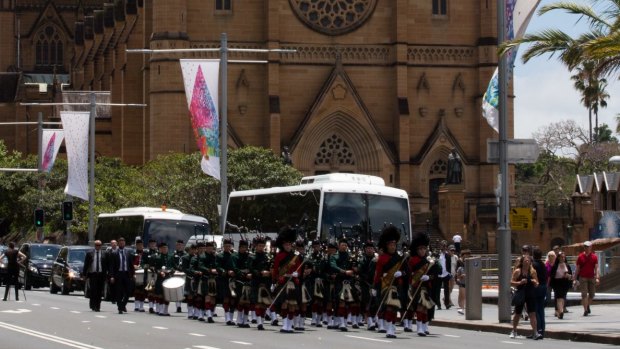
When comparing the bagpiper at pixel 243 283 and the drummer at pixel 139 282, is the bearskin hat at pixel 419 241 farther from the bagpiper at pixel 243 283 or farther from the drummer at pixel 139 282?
the drummer at pixel 139 282

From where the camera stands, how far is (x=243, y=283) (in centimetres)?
2772

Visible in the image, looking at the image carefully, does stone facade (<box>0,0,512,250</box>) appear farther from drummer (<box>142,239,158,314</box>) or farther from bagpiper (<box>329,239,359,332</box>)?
bagpiper (<box>329,239,359,332</box>)

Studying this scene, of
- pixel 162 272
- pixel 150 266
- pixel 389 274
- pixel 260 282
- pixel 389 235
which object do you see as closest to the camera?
pixel 389 274

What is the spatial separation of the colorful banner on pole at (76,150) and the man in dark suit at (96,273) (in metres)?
15.0

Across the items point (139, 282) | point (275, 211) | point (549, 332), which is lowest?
point (549, 332)

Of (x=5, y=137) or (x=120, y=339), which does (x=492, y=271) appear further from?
(x=5, y=137)

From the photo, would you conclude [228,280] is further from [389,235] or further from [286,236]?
[389,235]

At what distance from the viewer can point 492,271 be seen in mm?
53219

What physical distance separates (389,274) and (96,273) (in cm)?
974

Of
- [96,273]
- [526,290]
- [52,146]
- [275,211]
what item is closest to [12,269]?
[96,273]

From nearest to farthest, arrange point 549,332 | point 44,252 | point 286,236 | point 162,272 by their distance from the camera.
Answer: point 549,332 → point 286,236 → point 162,272 → point 44,252

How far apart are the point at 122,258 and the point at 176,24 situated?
122ft

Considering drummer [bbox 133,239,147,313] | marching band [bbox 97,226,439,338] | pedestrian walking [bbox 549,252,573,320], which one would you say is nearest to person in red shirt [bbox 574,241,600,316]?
pedestrian walking [bbox 549,252,573,320]

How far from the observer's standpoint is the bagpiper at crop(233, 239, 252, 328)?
27484 mm
